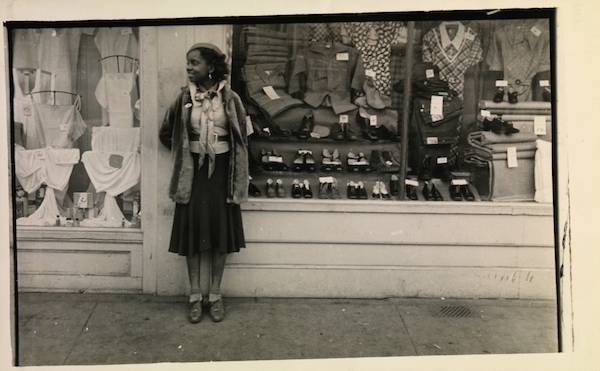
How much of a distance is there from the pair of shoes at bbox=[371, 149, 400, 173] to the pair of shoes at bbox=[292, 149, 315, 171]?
59cm

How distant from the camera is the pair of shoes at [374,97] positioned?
4934mm

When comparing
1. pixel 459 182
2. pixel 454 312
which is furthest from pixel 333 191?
pixel 454 312

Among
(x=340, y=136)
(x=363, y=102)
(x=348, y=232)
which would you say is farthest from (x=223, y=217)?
(x=363, y=102)

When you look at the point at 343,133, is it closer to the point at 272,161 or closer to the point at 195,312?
the point at 272,161

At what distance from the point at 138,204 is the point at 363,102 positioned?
2.27 metres

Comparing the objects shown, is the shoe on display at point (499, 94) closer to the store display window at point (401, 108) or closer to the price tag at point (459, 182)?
the store display window at point (401, 108)

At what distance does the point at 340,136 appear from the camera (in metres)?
4.95

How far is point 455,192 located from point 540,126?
1.00m

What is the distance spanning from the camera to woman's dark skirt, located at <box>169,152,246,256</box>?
4105mm

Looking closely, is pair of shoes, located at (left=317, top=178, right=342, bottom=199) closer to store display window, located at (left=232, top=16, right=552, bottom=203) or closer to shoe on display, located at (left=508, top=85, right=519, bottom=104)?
store display window, located at (left=232, top=16, right=552, bottom=203)

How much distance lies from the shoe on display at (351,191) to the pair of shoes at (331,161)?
0.21 metres

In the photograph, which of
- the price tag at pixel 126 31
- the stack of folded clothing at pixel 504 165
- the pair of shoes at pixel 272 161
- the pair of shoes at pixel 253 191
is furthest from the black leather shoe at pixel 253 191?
the stack of folded clothing at pixel 504 165

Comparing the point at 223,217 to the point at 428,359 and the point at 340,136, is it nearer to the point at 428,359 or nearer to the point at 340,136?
the point at 340,136

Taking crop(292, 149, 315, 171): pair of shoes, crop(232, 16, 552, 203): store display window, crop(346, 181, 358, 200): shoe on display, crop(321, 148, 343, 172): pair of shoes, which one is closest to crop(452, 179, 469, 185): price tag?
crop(232, 16, 552, 203): store display window
